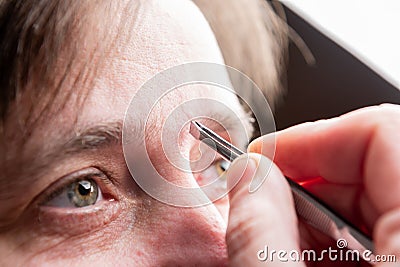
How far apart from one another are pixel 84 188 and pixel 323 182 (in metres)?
0.28

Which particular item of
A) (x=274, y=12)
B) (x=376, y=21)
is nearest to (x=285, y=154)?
(x=274, y=12)

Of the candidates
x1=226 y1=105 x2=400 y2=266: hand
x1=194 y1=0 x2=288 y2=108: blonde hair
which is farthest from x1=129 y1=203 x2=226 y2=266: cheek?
x1=194 y1=0 x2=288 y2=108: blonde hair

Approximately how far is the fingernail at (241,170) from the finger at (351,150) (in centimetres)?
7

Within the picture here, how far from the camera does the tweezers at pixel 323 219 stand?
596 mm

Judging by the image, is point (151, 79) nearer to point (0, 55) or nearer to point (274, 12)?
point (0, 55)

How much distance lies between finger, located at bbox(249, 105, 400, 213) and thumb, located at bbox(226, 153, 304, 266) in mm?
74

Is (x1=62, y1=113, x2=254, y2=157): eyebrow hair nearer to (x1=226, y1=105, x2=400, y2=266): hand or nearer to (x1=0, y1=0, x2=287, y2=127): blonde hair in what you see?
(x1=0, y1=0, x2=287, y2=127): blonde hair

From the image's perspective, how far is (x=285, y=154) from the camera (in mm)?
705

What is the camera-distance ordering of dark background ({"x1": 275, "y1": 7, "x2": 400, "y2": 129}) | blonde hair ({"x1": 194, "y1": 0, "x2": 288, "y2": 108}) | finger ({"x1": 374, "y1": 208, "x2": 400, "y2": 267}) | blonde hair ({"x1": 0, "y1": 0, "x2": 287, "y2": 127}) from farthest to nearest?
dark background ({"x1": 275, "y1": 7, "x2": 400, "y2": 129}), blonde hair ({"x1": 194, "y1": 0, "x2": 288, "y2": 108}), blonde hair ({"x1": 0, "y1": 0, "x2": 287, "y2": 127}), finger ({"x1": 374, "y1": 208, "x2": 400, "y2": 267})

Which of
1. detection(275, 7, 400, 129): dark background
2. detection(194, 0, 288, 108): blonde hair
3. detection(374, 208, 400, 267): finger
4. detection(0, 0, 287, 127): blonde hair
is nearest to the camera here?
detection(374, 208, 400, 267): finger

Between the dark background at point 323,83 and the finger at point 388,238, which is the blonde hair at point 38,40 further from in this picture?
the dark background at point 323,83

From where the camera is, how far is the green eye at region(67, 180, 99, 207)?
77 cm

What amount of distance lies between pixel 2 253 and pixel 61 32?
0.81 ft

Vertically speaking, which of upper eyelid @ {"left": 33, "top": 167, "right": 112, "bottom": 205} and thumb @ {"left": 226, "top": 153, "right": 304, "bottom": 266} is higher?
thumb @ {"left": 226, "top": 153, "right": 304, "bottom": 266}
